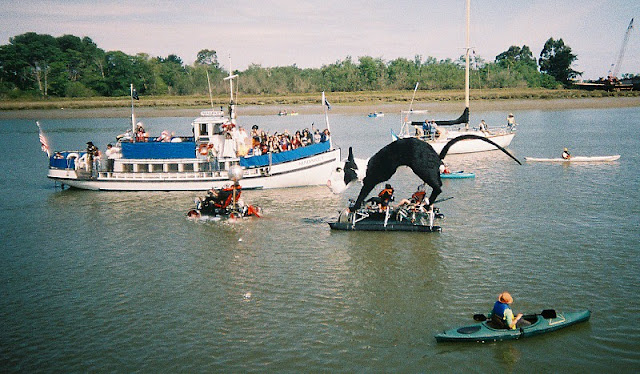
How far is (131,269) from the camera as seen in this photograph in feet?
69.3

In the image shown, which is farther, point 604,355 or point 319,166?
point 319,166

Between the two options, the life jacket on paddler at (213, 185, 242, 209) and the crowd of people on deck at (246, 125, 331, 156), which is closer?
the life jacket on paddler at (213, 185, 242, 209)

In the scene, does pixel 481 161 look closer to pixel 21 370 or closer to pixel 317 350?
pixel 317 350

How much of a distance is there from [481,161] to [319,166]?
635 inches

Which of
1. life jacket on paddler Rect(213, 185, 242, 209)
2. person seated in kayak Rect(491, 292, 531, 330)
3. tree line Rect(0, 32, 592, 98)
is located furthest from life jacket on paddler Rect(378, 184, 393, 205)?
tree line Rect(0, 32, 592, 98)

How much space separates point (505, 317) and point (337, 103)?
106m

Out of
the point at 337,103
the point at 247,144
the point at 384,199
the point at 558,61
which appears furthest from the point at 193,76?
the point at 384,199

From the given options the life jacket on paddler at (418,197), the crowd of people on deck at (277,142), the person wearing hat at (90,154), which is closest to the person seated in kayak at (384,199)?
the life jacket on paddler at (418,197)

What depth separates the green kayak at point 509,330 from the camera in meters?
14.5

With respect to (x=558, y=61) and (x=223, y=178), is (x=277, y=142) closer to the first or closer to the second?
(x=223, y=178)

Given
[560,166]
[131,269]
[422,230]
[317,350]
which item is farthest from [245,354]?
[560,166]

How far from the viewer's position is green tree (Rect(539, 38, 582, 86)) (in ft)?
450

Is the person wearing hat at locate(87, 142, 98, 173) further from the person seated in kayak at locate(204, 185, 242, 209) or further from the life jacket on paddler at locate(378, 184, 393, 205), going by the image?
the life jacket on paddler at locate(378, 184, 393, 205)

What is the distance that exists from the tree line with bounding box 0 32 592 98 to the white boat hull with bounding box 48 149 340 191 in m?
93.6
